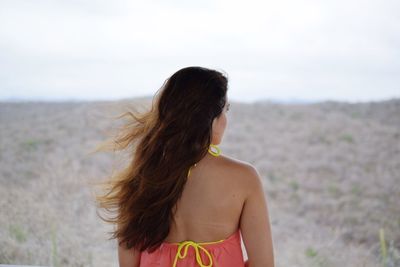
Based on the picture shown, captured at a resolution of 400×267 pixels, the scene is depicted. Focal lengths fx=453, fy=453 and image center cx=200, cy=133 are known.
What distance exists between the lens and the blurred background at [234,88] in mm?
4289

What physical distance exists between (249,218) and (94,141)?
6000 mm

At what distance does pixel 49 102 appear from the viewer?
8062 millimetres

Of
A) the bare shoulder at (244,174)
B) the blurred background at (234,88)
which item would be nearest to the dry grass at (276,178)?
the blurred background at (234,88)

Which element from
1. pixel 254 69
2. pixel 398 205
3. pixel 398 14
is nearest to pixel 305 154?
pixel 398 205

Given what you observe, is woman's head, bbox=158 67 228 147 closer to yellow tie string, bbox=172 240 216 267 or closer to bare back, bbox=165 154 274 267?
bare back, bbox=165 154 274 267

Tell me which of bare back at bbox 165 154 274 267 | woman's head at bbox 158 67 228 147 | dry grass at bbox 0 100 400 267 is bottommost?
dry grass at bbox 0 100 400 267

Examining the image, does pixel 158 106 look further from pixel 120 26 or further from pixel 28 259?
pixel 120 26

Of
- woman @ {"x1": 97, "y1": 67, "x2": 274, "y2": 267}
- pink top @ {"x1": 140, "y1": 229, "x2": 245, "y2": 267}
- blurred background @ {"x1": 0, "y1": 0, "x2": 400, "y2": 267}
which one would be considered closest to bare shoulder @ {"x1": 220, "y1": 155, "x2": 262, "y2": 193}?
woman @ {"x1": 97, "y1": 67, "x2": 274, "y2": 267}

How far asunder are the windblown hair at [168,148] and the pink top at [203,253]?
0.13ft

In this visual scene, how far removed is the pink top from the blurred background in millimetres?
2349

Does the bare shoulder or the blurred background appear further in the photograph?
the blurred background

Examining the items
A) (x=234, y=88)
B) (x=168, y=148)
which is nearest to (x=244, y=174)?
(x=168, y=148)

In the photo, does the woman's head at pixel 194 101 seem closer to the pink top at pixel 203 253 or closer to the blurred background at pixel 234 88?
the pink top at pixel 203 253

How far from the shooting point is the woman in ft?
3.65
